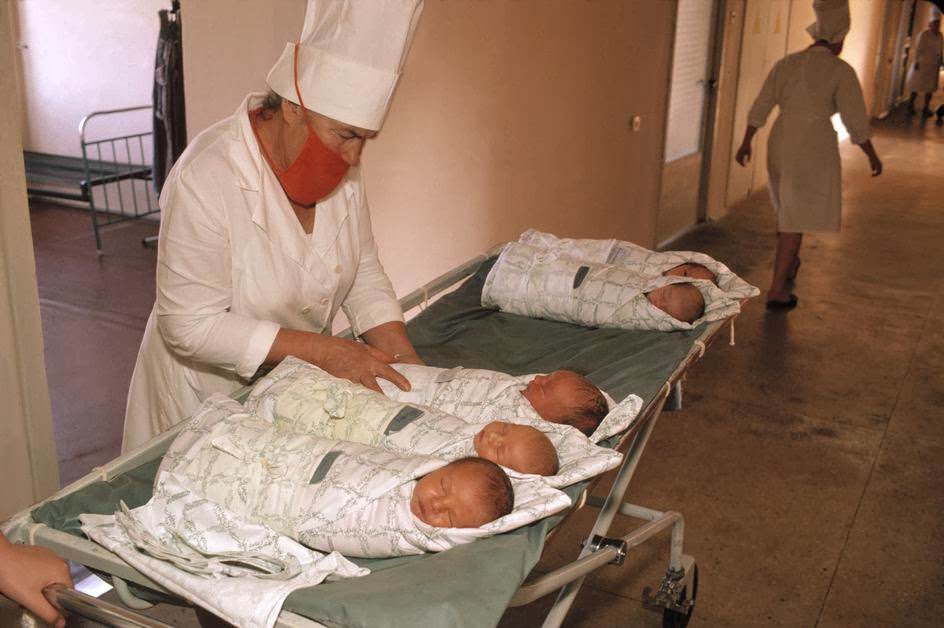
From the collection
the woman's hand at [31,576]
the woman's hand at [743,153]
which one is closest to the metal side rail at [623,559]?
the woman's hand at [31,576]

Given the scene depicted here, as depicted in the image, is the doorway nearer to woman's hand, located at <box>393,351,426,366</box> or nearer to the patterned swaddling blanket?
woman's hand, located at <box>393,351,426,366</box>

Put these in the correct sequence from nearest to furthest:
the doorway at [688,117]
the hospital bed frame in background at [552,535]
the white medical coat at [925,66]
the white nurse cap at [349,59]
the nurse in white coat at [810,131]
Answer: the hospital bed frame in background at [552,535]
the white nurse cap at [349,59]
the nurse in white coat at [810,131]
the doorway at [688,117]
the white medical coat at [925,66]

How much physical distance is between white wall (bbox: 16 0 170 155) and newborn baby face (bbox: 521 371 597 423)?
5.77 m

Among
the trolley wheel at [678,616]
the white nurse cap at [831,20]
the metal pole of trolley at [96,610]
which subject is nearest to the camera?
the metal pole of trolley at [96,610]

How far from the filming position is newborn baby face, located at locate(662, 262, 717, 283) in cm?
294

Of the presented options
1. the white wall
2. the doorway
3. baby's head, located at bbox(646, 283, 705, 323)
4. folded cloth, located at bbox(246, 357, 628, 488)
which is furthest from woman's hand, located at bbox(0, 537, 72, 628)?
the white wall

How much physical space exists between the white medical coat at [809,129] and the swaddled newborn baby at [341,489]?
14.5ft

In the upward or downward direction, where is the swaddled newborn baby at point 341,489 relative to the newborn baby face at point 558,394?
upward

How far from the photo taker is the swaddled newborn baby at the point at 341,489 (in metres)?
1.46

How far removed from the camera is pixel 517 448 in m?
1.73

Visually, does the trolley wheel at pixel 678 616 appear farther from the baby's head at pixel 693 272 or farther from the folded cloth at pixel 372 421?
the folded cloth at pixel 372 421

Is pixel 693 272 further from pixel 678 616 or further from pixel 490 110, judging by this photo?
pixel 490 110

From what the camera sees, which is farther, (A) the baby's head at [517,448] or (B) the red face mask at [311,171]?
(B) the red face mask at [311,171]

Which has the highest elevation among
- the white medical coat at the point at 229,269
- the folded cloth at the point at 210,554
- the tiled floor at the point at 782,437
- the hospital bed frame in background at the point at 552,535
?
the white medical coat at the point at 229,269
